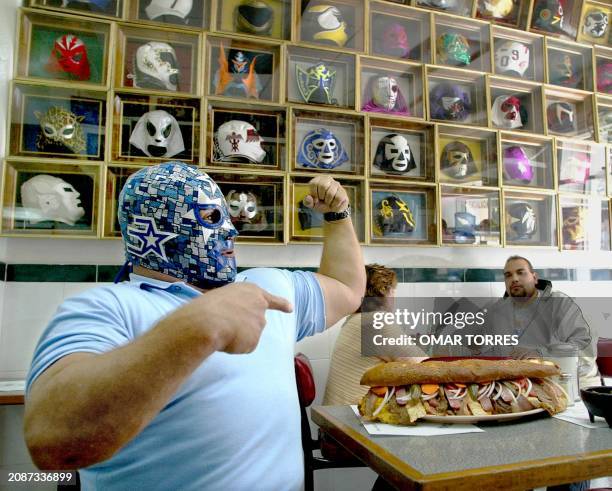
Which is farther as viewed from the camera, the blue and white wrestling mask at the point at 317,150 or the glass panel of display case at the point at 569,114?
the glass panel of display case at the point at 569,114

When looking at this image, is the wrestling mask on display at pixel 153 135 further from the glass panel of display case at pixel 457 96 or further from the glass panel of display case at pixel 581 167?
the glass panel of display case at pixel 581 167

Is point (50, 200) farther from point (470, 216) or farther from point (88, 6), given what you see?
point (470, 216)

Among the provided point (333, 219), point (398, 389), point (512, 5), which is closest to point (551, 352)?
point (398, 389)

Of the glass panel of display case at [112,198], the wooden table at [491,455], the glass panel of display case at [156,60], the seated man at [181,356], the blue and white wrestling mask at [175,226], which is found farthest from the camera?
the glass panel of display case at [156,60]

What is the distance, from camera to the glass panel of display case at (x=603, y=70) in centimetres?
321

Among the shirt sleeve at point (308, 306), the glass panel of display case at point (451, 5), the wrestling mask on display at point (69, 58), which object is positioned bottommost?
the shirt sleeve at point (308, 306)

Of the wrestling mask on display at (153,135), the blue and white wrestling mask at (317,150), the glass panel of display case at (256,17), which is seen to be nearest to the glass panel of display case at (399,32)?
the glass panel of display case at (256,17)

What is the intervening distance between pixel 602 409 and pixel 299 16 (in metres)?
2.42

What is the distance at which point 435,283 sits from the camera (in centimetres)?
275

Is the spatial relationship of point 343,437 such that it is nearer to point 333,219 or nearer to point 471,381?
point 471,381

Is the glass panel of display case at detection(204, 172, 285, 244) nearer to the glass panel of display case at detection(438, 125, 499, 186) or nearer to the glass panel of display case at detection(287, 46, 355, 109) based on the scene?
the glass panel of display case at detection(287, 46, 355, 109)

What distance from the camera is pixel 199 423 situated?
32.2 inches

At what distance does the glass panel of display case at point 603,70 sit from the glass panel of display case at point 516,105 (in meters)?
0.56

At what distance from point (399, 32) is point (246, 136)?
4.04ft
